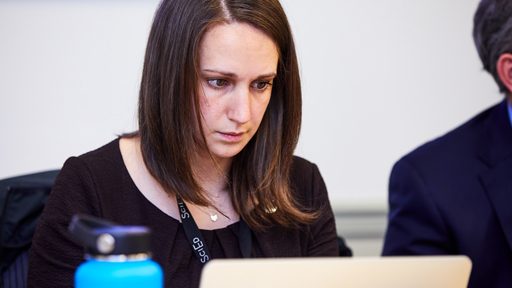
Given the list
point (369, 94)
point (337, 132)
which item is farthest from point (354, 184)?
point (369, 94)

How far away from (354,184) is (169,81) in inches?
50.6

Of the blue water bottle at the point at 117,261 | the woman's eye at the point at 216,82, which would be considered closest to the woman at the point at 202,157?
the woman's eye at the point at 216,82

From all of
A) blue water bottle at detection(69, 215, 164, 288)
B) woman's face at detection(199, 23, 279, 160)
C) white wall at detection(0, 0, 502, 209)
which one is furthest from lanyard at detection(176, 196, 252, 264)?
white wall at detection(0, 0, 502, 209)

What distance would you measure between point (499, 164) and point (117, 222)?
0.92 metres

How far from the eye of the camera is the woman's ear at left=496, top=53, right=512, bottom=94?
137cm

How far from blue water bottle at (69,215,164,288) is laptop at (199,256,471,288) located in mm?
117

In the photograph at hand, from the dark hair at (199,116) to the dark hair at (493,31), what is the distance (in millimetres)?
577

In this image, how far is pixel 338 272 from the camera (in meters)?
0.62

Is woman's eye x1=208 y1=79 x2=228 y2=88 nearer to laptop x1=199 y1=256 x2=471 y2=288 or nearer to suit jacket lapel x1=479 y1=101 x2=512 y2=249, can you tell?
laptop x1=199 y1=256 x2=471 y2=288

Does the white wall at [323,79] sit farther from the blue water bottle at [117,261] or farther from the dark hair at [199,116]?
the blue water bottle at [117,261]

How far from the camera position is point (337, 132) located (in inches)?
83.6

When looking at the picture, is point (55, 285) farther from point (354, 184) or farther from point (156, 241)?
point (354, 184)

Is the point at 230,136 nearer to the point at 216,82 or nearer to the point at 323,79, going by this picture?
the point at 216,82

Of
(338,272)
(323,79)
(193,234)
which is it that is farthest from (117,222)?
(323,79)
